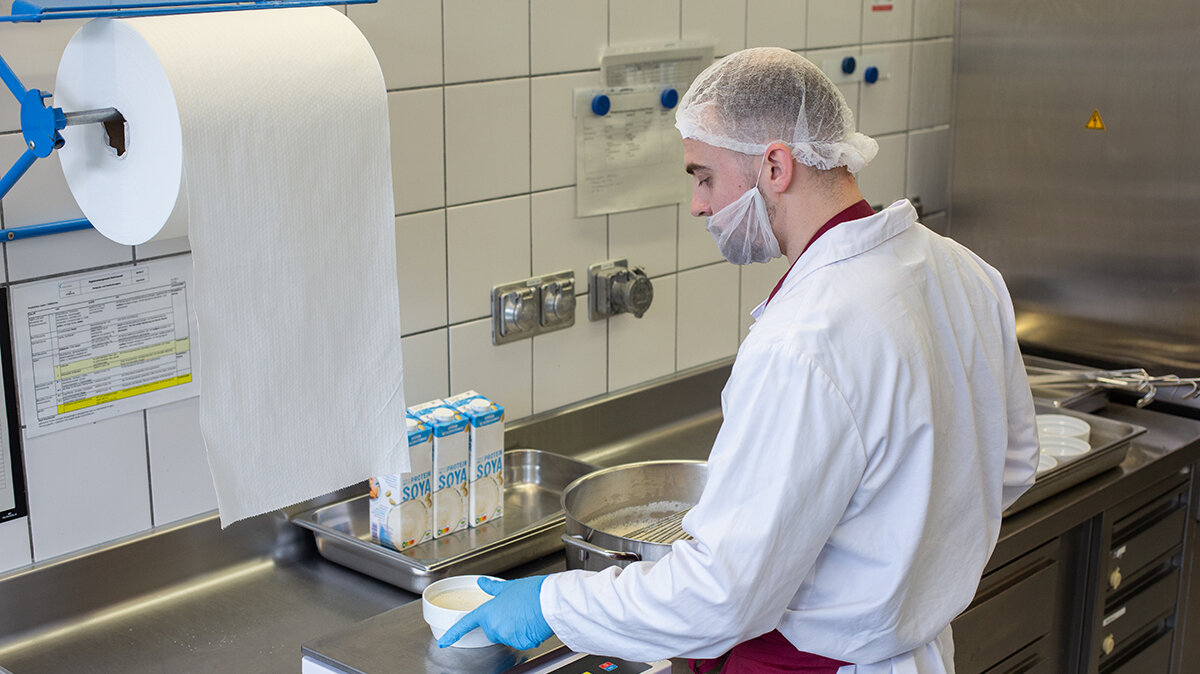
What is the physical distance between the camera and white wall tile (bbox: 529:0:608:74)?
6.41ft

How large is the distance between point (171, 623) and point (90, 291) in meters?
0.42

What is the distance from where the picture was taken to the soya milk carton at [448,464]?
169 cm

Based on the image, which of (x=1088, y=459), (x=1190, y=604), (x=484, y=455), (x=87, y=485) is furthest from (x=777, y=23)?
(x=87, y=485)

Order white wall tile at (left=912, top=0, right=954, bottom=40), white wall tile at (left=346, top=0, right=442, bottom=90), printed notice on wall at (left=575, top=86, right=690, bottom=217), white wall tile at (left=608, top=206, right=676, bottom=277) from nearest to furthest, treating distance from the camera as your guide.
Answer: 1. white wall tile at (left=346, top=0, right=442, bottom=90)
2. printed notice on wall at (left=575, top=86, right=690, bottom=217)
3. white wall tile at (left=608, top=206, right=676, bottom=277)
4. white wall tile at (left=912, top=0, right=954, bottom=40)

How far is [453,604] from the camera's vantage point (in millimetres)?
1436

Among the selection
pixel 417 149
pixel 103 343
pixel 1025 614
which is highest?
pixel 417 149

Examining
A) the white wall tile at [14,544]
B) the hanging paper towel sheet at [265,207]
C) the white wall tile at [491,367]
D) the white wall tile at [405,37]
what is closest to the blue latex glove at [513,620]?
the hanging paper towel sheet at [265,207]

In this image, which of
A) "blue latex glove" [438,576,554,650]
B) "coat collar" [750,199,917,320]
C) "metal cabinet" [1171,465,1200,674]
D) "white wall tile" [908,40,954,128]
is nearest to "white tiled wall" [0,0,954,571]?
"white wall tile" [908,40,954,128]

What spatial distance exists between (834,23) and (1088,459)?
3.23ft

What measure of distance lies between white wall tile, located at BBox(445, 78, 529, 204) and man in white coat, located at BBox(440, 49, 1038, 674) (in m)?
0.64

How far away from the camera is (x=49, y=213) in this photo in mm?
1473

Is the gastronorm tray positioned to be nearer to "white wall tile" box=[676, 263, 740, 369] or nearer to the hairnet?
"white wall tile" box=[676, 263, 740, 369]

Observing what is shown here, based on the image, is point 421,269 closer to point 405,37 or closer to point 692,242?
point 405,37

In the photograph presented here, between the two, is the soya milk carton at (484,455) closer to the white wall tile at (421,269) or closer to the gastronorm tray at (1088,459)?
the white wall tile at (421,269)
